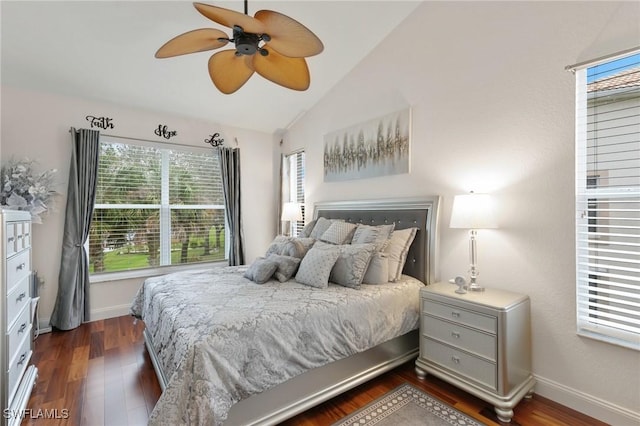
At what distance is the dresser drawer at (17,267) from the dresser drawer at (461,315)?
263 centimetres

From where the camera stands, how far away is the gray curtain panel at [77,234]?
3.21m

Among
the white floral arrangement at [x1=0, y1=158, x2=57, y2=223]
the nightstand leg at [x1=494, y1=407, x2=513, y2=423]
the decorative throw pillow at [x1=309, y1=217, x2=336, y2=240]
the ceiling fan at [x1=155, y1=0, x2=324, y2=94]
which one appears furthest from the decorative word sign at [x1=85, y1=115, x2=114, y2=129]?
the nightstand leg at [x1=494, y1=407, x2=513, y2=423]

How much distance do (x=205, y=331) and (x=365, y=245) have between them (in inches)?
55.6

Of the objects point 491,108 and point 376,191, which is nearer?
point 491,108

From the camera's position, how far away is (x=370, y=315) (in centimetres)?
213

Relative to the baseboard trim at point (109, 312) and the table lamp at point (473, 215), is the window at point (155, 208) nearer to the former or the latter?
the baseboard trim at point (109, 312)

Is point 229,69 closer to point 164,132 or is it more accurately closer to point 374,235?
point 374,235

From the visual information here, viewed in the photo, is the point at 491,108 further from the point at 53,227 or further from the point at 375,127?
the point at 53,227

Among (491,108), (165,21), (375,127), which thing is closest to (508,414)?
(491,108)

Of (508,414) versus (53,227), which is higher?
(53,227)

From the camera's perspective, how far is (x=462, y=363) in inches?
80.5

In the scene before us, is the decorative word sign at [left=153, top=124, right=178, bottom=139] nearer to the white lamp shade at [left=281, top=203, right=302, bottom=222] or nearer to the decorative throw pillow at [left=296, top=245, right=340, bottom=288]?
the white lamp shade at [left=281, top=203, right=302, bottom=222]

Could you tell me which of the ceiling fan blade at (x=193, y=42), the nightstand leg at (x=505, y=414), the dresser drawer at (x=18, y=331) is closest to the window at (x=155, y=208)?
the dresser drawer at (x=18, y=331)

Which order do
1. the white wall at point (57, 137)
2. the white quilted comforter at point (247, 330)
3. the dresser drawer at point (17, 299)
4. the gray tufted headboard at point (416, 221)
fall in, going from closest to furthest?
1. the white quilted comforter at point (247, 330)
2. the dresser drawer at point (17, 299)
3. the gray tufted headboard at point (416, 221)
4. the white wall at point (57, 137)
